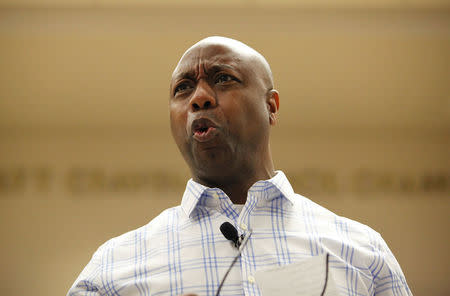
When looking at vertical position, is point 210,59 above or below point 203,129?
above

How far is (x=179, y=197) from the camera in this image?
4.70m

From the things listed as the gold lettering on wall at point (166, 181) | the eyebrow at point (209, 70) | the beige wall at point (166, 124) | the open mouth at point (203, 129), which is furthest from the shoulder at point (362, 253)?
the gold lettering on wall at point (166, 181)

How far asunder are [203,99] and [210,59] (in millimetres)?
128

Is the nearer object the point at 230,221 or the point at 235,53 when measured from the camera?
the point at 230,221

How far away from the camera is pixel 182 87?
1338mm

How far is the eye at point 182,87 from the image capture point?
1326 millimetres

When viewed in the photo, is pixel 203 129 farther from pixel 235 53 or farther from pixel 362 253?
pixel 362 253

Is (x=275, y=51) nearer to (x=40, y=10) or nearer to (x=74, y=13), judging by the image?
(x=74, y=13)

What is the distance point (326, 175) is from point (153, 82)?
1.88m

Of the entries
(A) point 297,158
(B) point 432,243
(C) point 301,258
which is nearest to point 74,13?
(A) point 297,158

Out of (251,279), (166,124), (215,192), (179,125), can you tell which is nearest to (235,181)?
(215,192)

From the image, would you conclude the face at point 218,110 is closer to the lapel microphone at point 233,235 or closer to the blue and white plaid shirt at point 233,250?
the blue and white plaid shirt at point 233,250

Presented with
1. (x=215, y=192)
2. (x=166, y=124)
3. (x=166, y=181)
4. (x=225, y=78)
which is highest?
(x=225, y=78)

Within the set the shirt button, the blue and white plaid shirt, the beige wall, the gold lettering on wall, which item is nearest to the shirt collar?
the blue and white plaid shirt
